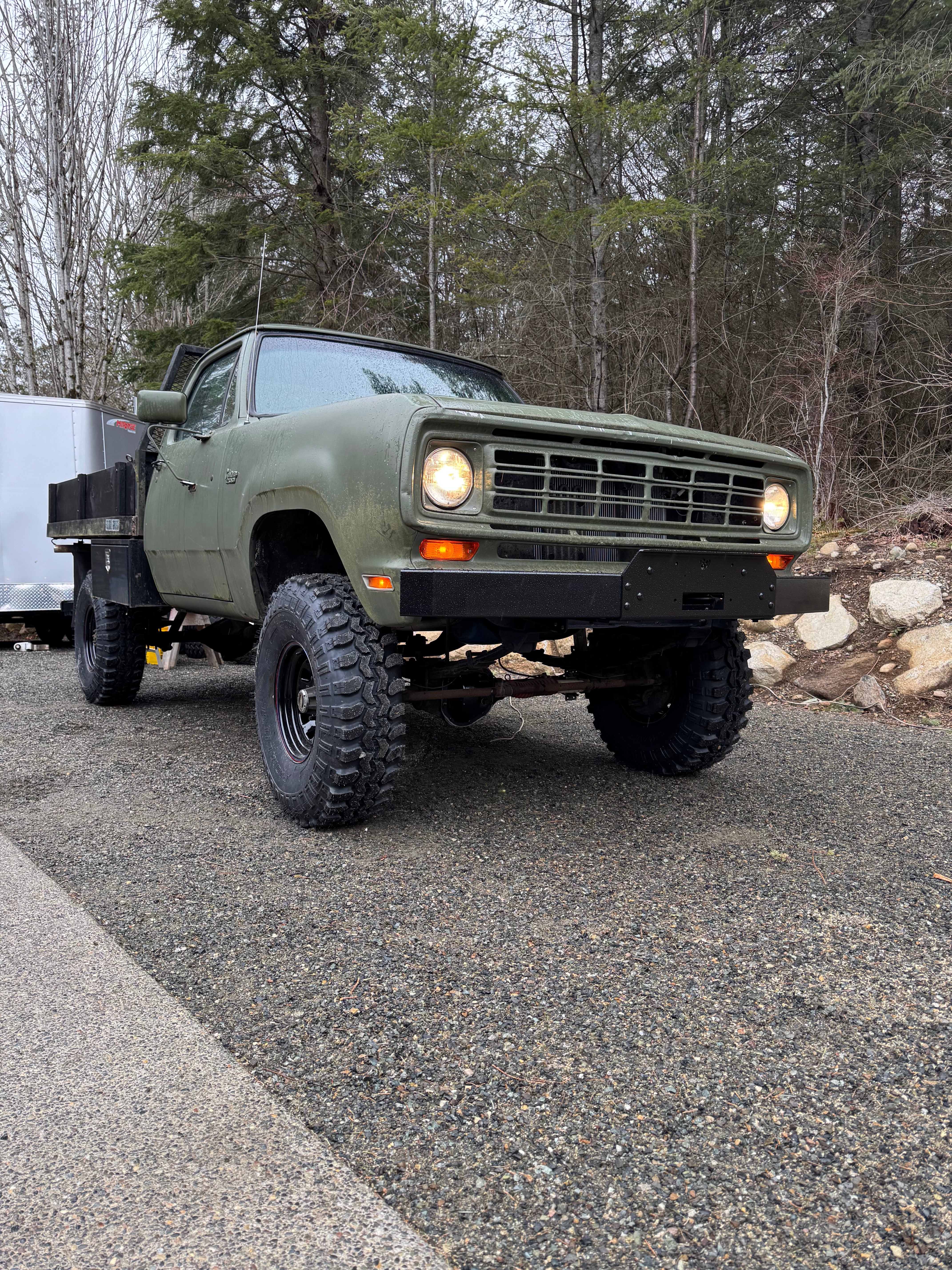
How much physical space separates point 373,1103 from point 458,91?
34.2ft

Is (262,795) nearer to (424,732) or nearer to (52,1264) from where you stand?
(424,732)

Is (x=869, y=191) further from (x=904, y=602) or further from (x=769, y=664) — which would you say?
(x=769, y=664)

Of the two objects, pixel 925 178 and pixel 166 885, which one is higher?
pixel 925 178

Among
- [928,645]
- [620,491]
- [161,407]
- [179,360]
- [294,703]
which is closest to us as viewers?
[620,491]

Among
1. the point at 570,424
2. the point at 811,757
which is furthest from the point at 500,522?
the point at 811,757

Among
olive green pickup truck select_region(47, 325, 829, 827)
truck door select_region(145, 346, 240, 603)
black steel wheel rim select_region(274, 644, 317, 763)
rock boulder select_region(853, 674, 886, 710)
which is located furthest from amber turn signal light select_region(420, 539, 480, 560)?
rock boulder select_region(853, 674, 886, 710)

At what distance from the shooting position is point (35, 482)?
401 inches

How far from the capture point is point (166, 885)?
2.88 metres

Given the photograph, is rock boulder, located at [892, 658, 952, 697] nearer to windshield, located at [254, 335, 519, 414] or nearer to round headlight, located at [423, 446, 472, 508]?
windshield, located at [254, 335, 519, 414]

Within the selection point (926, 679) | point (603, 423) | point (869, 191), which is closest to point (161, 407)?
point (603, 423)

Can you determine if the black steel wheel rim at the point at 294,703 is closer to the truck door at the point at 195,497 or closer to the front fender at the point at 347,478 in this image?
the front fender at the point at 347,478

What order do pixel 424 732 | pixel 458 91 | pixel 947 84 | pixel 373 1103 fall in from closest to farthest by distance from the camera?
pixel 373 1103 < pixel 424 732 < pixel 458 91 < pixel 947 84

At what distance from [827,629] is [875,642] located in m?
0.39

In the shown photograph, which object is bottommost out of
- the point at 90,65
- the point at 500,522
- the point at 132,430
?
the point at 500,522
